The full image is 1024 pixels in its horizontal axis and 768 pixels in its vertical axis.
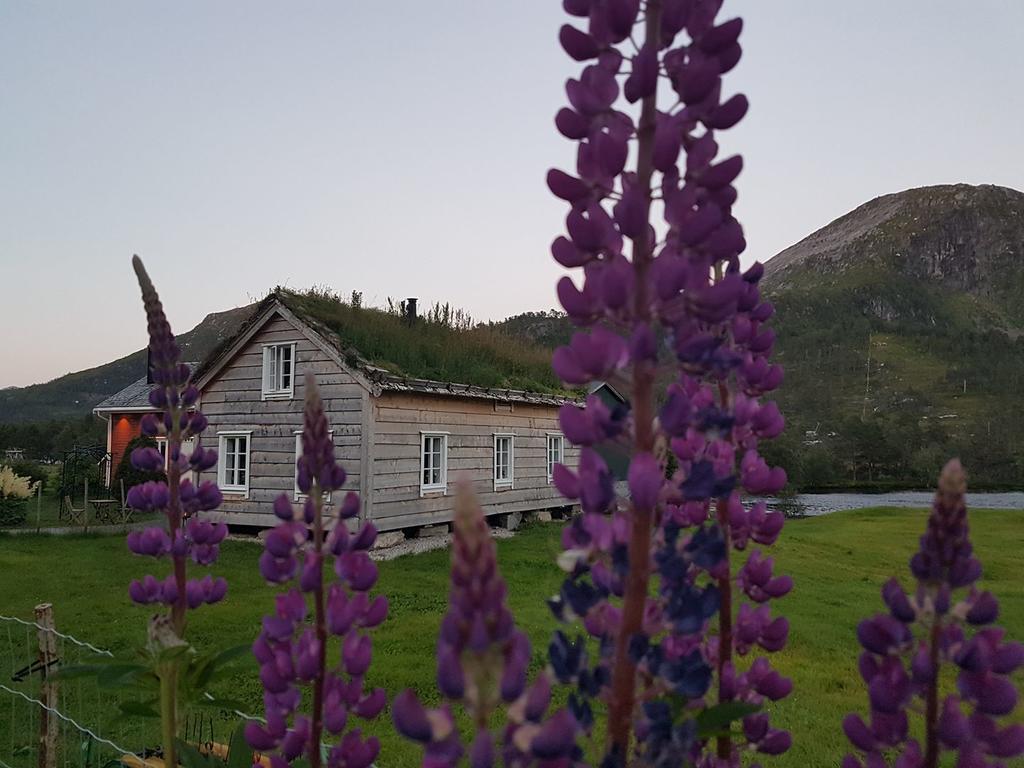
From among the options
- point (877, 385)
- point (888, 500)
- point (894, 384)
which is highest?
point (894, 384)

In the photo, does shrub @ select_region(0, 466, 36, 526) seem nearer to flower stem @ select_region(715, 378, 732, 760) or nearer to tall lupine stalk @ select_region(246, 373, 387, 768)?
tall lupine stalk @ select_region(246, 373, 387, 768)

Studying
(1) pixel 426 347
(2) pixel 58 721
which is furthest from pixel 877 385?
(2) pixel 58 721

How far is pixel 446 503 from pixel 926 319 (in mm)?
195324

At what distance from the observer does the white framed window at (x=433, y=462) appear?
16500mm

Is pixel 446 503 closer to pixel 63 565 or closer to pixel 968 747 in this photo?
pixel 63 565

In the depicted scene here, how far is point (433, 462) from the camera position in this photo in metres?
17.1

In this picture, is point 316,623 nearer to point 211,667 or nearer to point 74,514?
point 211,667

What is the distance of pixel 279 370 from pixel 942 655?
1705 centimetres

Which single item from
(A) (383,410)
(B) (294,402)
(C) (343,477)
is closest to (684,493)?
(C) (343,477)

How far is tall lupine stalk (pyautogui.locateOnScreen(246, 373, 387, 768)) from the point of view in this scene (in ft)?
4.06

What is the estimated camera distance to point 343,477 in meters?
1.28

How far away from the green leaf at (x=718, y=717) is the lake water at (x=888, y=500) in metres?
36.1

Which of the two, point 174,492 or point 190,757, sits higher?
point 174,492

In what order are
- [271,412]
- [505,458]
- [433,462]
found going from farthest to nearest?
[505,458] → [433,462] → [271,412]
